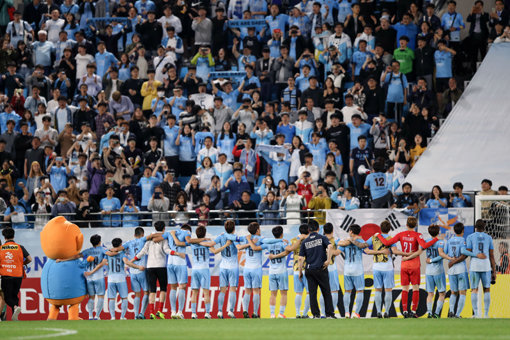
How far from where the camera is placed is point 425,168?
835 inches

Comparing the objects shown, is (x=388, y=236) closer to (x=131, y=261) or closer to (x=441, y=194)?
(x=441, y=194)

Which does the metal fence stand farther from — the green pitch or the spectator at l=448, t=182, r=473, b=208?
the green pitch

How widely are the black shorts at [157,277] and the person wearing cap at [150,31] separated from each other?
1033 centimetres

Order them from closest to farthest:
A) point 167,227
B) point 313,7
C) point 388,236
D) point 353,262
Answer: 1. point 353,262
2. point 388,236
3. point 167,227
4. point 313,7

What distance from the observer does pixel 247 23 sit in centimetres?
2841

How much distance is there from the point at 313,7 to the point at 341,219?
830 centimetres

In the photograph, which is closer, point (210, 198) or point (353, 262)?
point (353, 262)

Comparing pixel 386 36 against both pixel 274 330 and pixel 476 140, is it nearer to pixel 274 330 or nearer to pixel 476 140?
pixel 476 140

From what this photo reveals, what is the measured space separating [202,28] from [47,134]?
5756 millimetres

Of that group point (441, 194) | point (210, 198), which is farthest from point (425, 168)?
point (210, 198)

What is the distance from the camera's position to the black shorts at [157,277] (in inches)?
794

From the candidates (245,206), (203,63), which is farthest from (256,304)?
(203,63)

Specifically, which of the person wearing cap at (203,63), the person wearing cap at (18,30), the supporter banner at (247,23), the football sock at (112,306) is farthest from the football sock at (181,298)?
the person wearing cap at (18,30)

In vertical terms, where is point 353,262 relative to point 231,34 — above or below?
below
